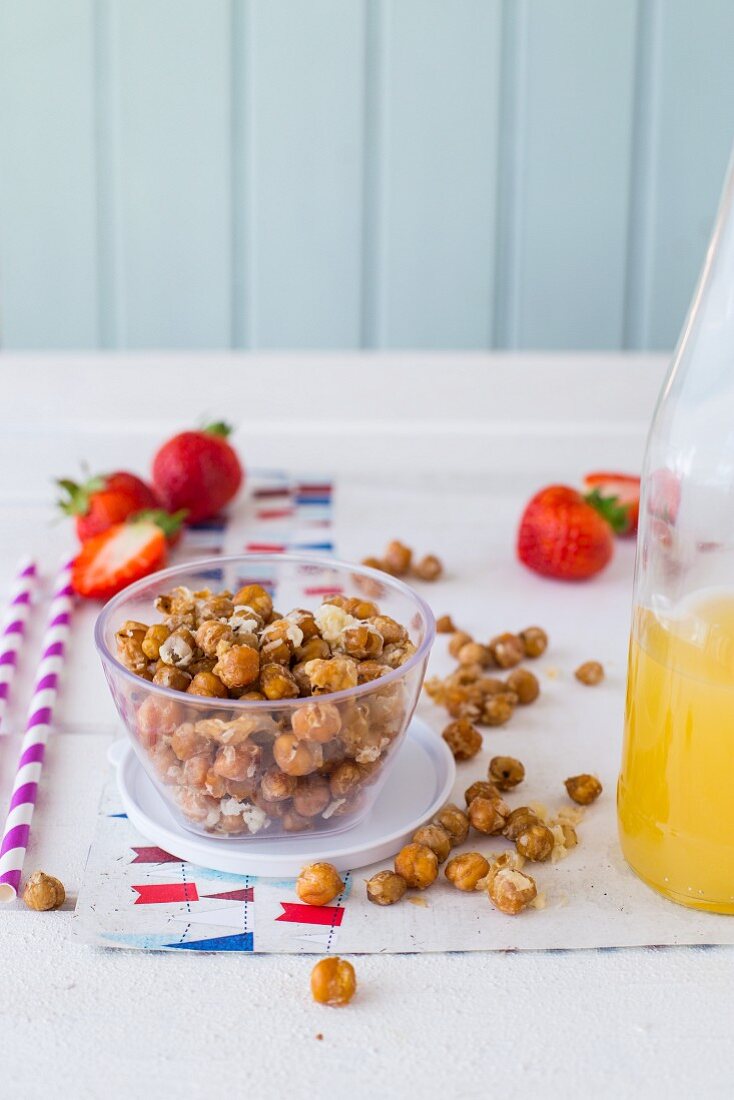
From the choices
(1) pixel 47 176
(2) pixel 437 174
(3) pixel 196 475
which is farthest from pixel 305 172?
(3) pixel 196 475

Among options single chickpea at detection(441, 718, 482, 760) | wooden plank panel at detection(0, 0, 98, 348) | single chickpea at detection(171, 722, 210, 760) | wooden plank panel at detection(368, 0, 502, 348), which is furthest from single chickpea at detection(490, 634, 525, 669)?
wooden plank panel at detection(0, 0, 98, 348)

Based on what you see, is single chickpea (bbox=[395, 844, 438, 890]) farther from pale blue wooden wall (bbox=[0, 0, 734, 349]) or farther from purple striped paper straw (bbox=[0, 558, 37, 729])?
pale blue wooden wall (bbox=[0, 0, 734, 349])

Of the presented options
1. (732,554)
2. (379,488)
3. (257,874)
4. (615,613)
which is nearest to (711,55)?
(379,488)

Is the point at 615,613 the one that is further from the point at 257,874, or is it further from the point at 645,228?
the point at 645,228

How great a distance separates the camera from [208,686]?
70 centimetres

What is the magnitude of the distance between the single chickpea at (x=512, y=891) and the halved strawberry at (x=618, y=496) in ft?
1.88

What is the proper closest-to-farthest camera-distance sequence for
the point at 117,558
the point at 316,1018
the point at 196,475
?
the point at 316,1018 → the point at 117,558 → the point at 196,475

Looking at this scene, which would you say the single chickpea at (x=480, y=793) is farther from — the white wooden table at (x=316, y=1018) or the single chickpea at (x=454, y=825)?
the white wooden table at (x=316, y=1018)

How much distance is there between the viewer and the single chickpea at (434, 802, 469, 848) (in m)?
0.73

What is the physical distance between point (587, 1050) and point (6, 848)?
1.09ft

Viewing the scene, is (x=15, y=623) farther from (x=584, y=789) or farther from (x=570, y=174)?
(x=570, y=174)

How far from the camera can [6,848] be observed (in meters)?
0.72

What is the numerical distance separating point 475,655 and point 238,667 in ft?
0.99

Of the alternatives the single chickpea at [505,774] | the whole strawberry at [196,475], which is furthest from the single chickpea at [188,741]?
the whole strawberry at [196,475]
